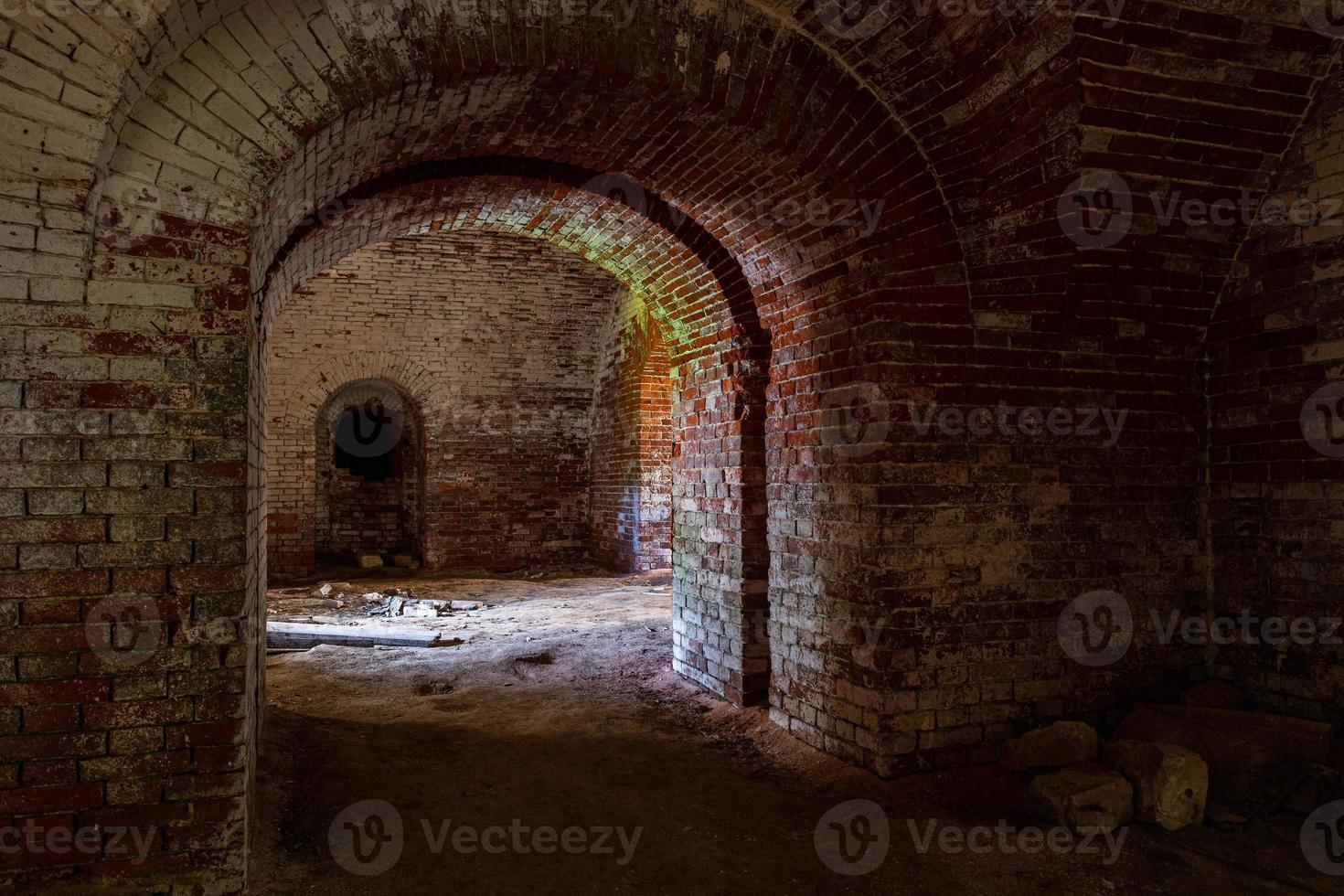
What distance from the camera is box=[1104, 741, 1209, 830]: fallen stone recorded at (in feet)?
10.7

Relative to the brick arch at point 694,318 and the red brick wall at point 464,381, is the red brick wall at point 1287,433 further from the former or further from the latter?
the red brick wall at point 464,381

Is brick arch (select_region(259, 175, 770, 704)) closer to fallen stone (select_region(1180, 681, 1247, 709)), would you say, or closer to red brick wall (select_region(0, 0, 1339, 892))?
red brick wall (select_region(0, 0, 1339, 892))

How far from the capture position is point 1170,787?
3.27 meters

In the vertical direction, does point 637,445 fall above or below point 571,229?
below

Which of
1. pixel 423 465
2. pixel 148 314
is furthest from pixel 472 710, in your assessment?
pixel 423 465

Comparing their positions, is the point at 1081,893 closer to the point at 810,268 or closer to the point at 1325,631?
the point at 1325,631

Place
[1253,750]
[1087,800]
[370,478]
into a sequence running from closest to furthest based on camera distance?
[1087,800] → [1253,750] → [370,478]

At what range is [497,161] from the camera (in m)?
4.35

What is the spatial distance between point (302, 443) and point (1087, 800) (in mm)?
9867

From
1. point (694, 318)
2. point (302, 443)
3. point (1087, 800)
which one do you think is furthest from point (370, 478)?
point (1087, 800)

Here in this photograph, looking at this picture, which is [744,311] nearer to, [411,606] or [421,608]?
[421,608]

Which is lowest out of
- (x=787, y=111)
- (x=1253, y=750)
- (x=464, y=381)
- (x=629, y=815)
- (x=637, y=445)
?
(x=629, y=815)

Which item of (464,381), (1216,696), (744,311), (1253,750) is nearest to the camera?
(1253,750)

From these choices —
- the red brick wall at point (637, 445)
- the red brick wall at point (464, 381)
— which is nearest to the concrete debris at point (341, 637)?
the red brick wall at point (637, 445)
